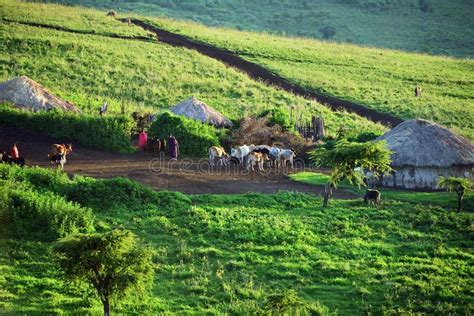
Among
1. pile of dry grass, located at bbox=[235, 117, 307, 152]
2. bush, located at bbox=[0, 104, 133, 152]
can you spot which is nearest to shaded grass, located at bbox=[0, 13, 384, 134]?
bush, located at bbox=[0, 104, 133, 152]

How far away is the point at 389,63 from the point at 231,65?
1661 centimetres

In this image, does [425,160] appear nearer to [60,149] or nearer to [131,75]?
[60,149]

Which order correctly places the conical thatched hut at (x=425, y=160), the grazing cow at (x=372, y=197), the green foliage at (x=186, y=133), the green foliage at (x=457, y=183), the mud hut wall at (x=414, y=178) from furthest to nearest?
the green foliage at (x=186, y=133)
the mud hut wall at (x=414, y=178)
the conical thatched hut at (x=425, y=160)
the grazing cow at (x=372, y=197)
the green foliage at (x=457, y=183)

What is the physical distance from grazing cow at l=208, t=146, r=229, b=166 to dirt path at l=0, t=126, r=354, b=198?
40 centimetres

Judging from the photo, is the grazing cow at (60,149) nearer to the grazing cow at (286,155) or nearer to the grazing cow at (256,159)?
the grazing cow at (256,159)

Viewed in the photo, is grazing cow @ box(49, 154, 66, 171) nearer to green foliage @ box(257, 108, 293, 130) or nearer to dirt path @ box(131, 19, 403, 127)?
green foliage @ box(257, 108, 293, 130)

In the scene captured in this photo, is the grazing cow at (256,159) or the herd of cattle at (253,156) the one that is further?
the herd of cattle at (253,156)

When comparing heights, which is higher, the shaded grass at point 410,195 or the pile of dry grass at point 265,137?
the pile of dry grass at point 265,137

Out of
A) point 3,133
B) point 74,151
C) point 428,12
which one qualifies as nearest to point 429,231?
point 74,151

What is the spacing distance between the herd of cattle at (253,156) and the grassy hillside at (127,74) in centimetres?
1118

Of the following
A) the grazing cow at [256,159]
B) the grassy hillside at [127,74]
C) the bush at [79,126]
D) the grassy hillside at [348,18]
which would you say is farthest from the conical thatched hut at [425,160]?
the grassy hillside at [348,18]

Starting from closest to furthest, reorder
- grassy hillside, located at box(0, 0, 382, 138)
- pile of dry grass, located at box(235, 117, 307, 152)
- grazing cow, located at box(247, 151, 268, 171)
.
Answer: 1. grazing cow, located at box(247, 151, 268, 171)
2. pile of dry grass, located at box(235, 117, 307, 152)
3. grassy hillside, located at box(0, 0, 382, 138)

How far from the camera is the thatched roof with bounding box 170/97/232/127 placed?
4122 centimetres

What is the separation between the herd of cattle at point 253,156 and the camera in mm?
34844
